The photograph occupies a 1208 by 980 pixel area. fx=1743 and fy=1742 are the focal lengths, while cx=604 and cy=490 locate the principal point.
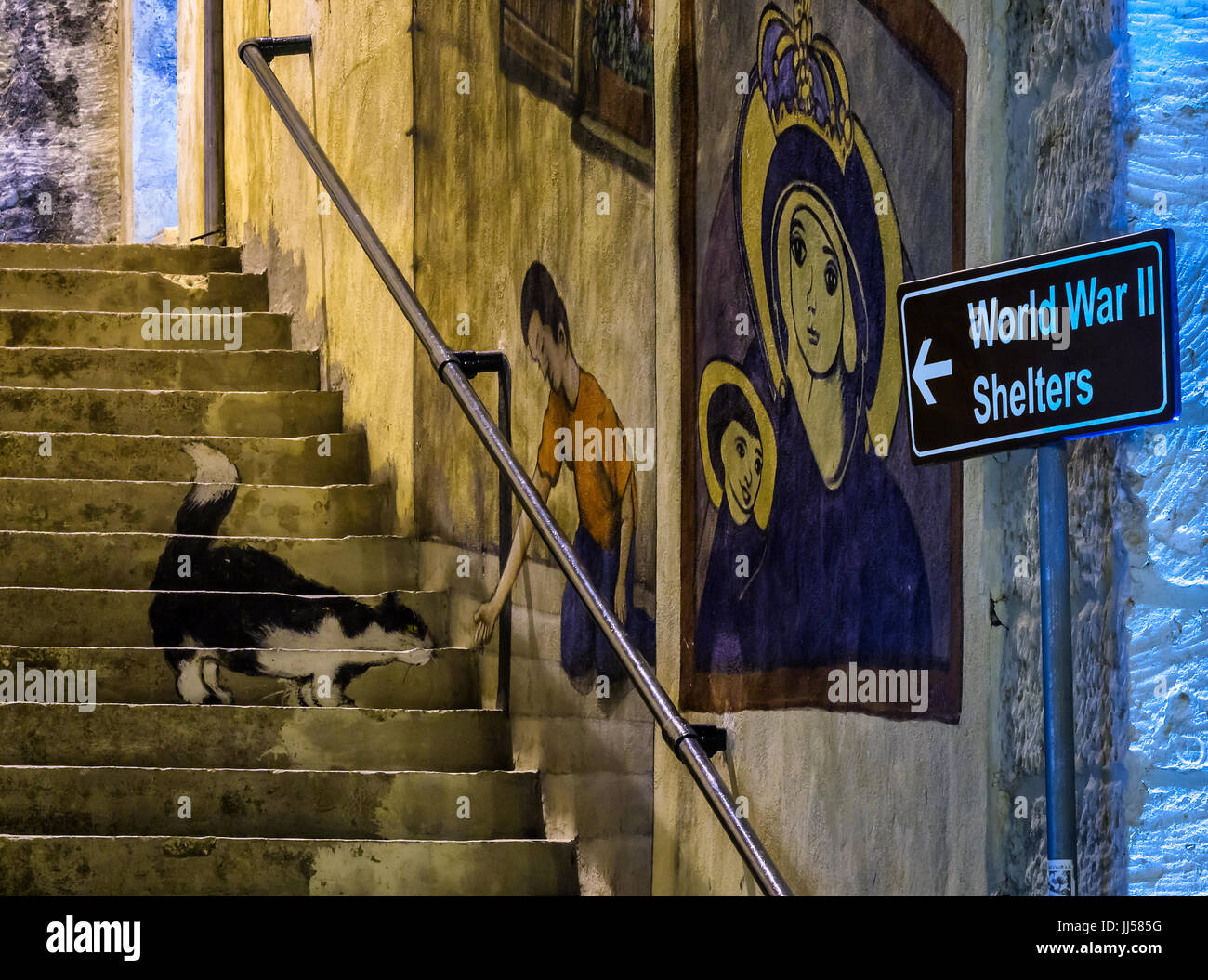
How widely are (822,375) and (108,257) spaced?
4589 millimetres

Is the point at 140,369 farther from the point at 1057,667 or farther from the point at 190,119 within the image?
the point at 1057,667

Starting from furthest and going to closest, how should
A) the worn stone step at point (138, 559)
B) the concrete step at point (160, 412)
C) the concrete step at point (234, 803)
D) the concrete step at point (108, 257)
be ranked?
the concrete step at point (108, 257) < the concrete step at point (160, 412) < the worn stone step at point (138, 559) < the concrete step at point (234, 803)

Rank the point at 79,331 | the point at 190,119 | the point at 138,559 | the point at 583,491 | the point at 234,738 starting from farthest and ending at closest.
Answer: the point at 190,119 → the point at 79,331 → the point at 138,559 → the point at 234,738 → the point at 583,491

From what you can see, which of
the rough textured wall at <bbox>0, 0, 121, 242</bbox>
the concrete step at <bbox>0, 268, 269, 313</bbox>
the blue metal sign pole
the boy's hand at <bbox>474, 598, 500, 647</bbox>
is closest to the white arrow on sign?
the blue metal sign pole

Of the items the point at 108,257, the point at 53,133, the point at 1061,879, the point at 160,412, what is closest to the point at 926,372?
the point at 1061,879

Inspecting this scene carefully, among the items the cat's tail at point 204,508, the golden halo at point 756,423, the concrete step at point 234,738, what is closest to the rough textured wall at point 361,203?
the cat's tail at point 204,508

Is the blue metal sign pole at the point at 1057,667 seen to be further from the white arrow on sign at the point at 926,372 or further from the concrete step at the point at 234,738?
the concrete step at the point at 234,738

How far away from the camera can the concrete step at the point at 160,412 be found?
5270 mm

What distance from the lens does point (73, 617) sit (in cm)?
442

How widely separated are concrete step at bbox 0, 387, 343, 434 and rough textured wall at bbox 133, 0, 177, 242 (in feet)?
18.8

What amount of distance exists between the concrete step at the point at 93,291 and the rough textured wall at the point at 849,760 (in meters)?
3.39
